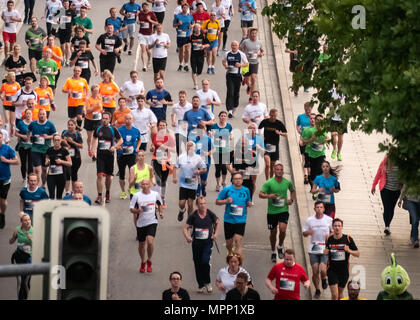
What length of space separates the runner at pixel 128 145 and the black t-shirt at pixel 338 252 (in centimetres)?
556

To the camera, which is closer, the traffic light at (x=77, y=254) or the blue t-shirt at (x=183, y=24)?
the traffic light at (x=77, y=254)

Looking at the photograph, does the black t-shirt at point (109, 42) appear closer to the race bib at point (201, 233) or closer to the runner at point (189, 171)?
the runner at point (189, 171)

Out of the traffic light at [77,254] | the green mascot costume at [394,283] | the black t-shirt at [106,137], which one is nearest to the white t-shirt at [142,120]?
the black t-shirt at [106,137]

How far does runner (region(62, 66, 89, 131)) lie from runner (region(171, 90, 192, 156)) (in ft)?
7.53

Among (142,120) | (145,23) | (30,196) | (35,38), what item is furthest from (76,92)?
(145,23)

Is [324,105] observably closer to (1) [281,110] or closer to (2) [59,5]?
(1) [281,110]

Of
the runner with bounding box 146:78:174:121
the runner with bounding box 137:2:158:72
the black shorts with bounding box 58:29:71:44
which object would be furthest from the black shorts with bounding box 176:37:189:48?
the runner with bounding box 146:78:174:121

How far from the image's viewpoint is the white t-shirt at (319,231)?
54.3 ft

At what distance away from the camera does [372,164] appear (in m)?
23.0

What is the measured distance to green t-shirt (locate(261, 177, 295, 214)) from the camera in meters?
17.8

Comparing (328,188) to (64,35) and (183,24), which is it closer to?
(183,24)

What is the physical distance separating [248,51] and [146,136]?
4.81 metres

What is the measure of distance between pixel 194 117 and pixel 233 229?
4.53m

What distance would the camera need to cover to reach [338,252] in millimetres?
15906
